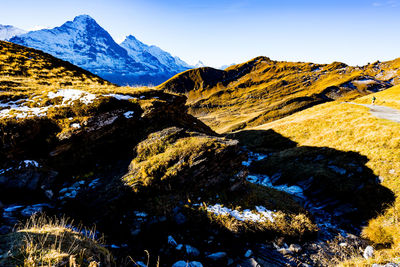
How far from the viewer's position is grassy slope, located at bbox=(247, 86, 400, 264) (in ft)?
39.2

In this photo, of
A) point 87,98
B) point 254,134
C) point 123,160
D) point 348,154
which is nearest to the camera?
point 123,160

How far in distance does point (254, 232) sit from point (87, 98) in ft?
50.0

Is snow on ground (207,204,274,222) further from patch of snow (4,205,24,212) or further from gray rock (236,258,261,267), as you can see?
patch of snow (4,205,24,212)

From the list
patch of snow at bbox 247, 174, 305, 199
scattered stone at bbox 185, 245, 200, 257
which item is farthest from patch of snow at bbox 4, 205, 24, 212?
patch of snow at bbox 247, 174, 305, 199

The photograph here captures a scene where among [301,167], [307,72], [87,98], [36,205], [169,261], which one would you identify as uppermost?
[307,72]

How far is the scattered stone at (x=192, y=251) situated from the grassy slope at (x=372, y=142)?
7.41m

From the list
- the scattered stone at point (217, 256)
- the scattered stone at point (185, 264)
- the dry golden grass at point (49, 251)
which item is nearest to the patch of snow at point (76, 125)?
the dry golden grass at point (49, 251)

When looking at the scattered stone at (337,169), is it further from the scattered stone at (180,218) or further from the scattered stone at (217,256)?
the scattered stone at (180,218)

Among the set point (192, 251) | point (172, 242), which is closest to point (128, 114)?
point (172, 242)

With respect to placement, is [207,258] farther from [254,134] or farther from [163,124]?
[254,134]

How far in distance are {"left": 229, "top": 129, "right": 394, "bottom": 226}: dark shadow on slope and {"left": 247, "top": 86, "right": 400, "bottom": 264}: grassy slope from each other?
0.76m

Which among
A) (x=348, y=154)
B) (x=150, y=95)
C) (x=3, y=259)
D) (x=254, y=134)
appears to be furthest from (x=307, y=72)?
(x=3, y=259)

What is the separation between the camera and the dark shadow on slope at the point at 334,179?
1456 cm

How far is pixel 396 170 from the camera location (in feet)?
53.0
